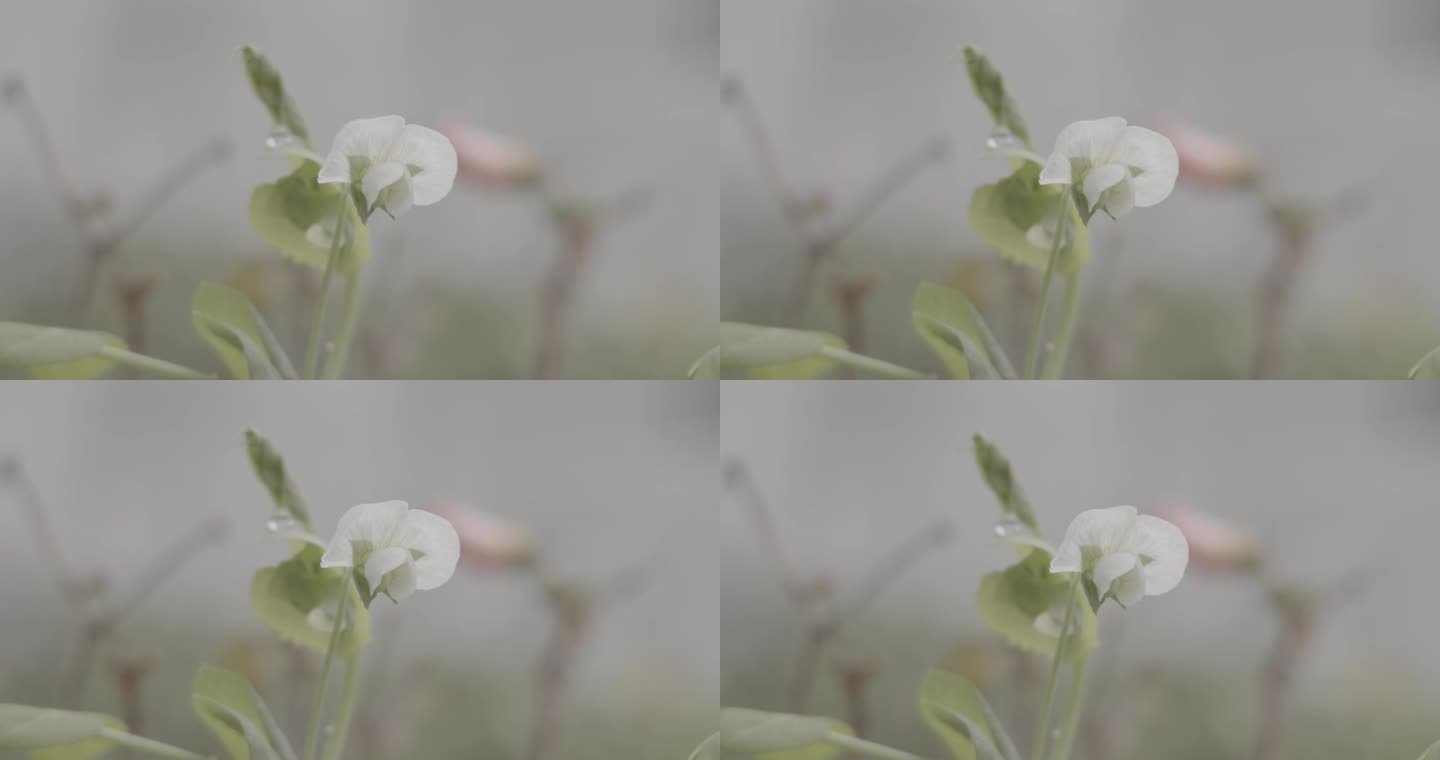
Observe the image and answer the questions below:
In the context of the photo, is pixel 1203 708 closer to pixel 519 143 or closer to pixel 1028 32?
pixel 1028 32

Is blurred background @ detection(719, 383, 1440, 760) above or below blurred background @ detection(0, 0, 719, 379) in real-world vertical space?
below

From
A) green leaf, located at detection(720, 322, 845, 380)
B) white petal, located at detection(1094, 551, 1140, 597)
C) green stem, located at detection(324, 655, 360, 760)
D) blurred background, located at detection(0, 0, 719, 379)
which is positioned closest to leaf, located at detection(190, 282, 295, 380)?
blurred background, located at detection(0, 0, 719, 379)

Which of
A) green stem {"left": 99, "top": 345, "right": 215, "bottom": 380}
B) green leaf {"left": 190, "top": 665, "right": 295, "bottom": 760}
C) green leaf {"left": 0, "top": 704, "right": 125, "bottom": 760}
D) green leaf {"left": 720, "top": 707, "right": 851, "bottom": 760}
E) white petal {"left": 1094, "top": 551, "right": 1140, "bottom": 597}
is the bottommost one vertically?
green leaf {"left": 0, "top": 704, "right": 125, "bottom": 760}

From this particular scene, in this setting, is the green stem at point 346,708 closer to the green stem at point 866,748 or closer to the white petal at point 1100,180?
the green stem at point 866,748

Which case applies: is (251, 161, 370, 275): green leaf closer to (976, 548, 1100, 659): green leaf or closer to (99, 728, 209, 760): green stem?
(99, 728, 209, 760): green stem

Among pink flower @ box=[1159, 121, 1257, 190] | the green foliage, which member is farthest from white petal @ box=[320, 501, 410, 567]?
pink flower @ box=[1159, 121, 1257, 190]

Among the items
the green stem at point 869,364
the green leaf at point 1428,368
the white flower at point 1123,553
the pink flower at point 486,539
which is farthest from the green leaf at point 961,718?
the green leaf at point 1428,368

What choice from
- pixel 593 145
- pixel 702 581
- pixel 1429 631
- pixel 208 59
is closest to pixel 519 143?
pixel 593 145
